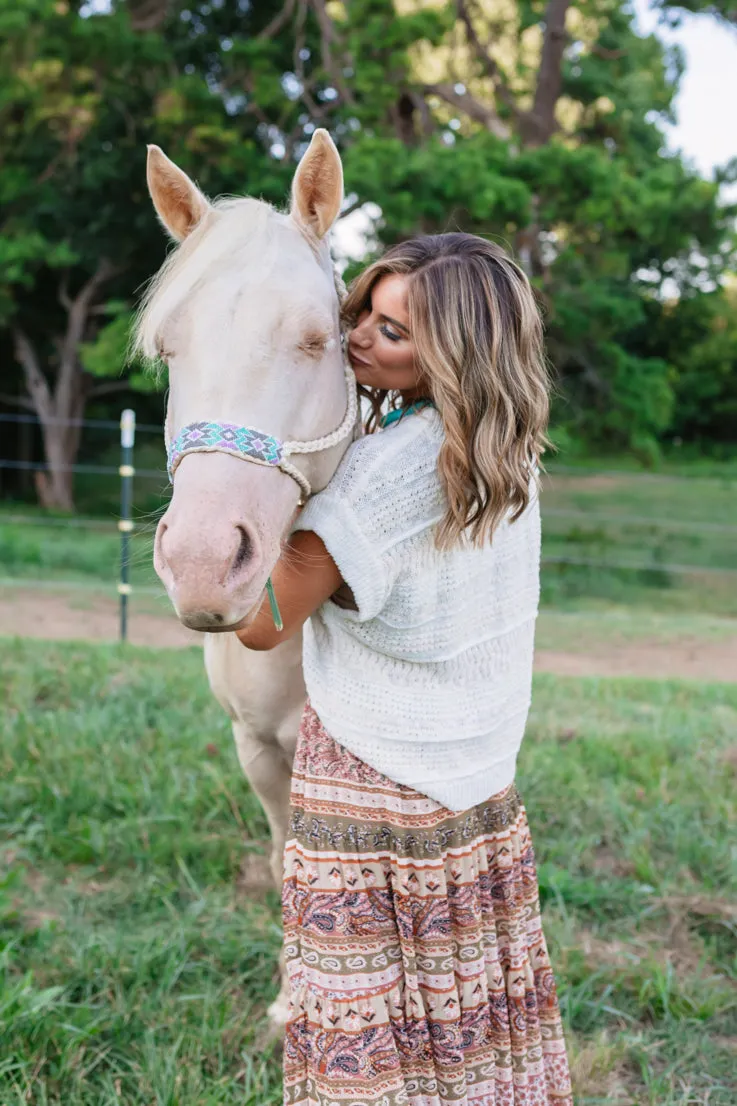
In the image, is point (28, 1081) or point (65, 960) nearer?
point (28, 1081)

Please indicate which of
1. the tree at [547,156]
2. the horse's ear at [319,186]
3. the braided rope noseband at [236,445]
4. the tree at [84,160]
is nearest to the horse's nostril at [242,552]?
the braided rope noseband at [236,445]

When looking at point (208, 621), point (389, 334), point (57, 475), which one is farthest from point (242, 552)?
point (57, 475)

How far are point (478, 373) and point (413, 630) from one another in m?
0.39

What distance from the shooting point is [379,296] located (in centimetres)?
142

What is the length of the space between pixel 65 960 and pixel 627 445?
9.57 m

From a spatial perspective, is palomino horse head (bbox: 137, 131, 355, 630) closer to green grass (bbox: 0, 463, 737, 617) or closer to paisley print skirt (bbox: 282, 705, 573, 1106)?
paisley print skirt (bbox: 282, 705, 573, 1106)

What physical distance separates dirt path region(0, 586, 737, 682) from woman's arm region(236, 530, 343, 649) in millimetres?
4768

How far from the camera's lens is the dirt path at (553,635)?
6.20 meters

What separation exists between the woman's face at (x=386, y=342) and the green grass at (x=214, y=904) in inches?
61.4

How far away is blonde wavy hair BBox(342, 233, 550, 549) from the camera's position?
4.30 feet

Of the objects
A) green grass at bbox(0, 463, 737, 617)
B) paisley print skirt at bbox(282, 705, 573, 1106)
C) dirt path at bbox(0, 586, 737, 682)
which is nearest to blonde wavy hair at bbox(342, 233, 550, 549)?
paisley print skirt at bbox(282, 705, 573, 1106)

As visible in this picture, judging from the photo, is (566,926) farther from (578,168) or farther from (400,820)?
(578,168)

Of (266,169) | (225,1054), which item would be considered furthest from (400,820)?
(266,169)

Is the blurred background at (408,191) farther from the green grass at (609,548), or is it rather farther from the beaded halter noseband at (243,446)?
the beaded halter noseband at (243,446)
